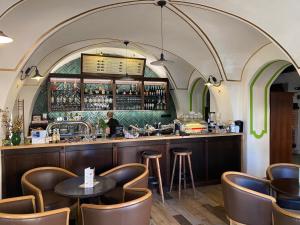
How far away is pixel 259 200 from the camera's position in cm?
262

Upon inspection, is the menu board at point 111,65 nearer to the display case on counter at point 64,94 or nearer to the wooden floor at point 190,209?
the display case on counter at point 64,94

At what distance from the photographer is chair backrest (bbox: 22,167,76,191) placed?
138 inches

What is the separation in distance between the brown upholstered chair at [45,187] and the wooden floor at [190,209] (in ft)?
4.43

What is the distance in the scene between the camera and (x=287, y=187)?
289 cm

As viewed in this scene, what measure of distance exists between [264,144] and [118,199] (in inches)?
166

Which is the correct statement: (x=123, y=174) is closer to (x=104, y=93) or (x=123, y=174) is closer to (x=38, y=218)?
(x=38, y=218)

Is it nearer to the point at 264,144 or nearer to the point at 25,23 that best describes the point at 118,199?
the point at 25,23

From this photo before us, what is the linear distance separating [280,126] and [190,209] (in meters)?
3.85

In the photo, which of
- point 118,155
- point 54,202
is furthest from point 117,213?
point 118,155

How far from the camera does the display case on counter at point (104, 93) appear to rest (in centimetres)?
771

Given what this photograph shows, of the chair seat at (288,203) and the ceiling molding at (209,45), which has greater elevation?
the ceiling molding at (209,45)

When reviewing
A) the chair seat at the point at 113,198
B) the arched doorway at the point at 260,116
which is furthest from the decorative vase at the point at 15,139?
the arched doorway at the point at 260,116

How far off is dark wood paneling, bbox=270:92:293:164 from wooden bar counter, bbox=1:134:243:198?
132 centimetres

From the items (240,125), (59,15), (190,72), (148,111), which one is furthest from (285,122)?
(59,15)
